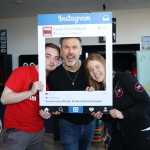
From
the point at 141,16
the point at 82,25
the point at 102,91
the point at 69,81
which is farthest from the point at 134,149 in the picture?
the point at 141,16

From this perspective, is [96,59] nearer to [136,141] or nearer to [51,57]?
[51,57]

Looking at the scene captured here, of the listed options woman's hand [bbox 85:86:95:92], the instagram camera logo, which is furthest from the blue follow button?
the instagram camera logo

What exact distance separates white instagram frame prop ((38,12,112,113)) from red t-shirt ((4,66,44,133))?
5.3 inches

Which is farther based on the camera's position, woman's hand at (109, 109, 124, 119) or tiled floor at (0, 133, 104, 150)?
tiled floor at (0, 133, 104, 150)

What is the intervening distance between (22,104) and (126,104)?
0.77m

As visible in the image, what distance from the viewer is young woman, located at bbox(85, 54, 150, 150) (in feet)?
4.74

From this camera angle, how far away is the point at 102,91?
4.63 ft

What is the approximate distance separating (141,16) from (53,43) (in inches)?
236

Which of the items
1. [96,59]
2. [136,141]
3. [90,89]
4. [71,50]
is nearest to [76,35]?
[71,50]

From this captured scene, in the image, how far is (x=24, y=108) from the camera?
1.56m

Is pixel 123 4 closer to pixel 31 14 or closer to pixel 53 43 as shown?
pixel 31 14

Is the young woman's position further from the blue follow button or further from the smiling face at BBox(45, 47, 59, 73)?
the smiling face at BBox(45, 47, 59, 73)

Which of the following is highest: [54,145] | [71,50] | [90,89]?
[71,50]

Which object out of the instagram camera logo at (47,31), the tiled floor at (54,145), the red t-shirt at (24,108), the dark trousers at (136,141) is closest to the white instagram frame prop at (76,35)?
the instagram camera logo at (47,31)
